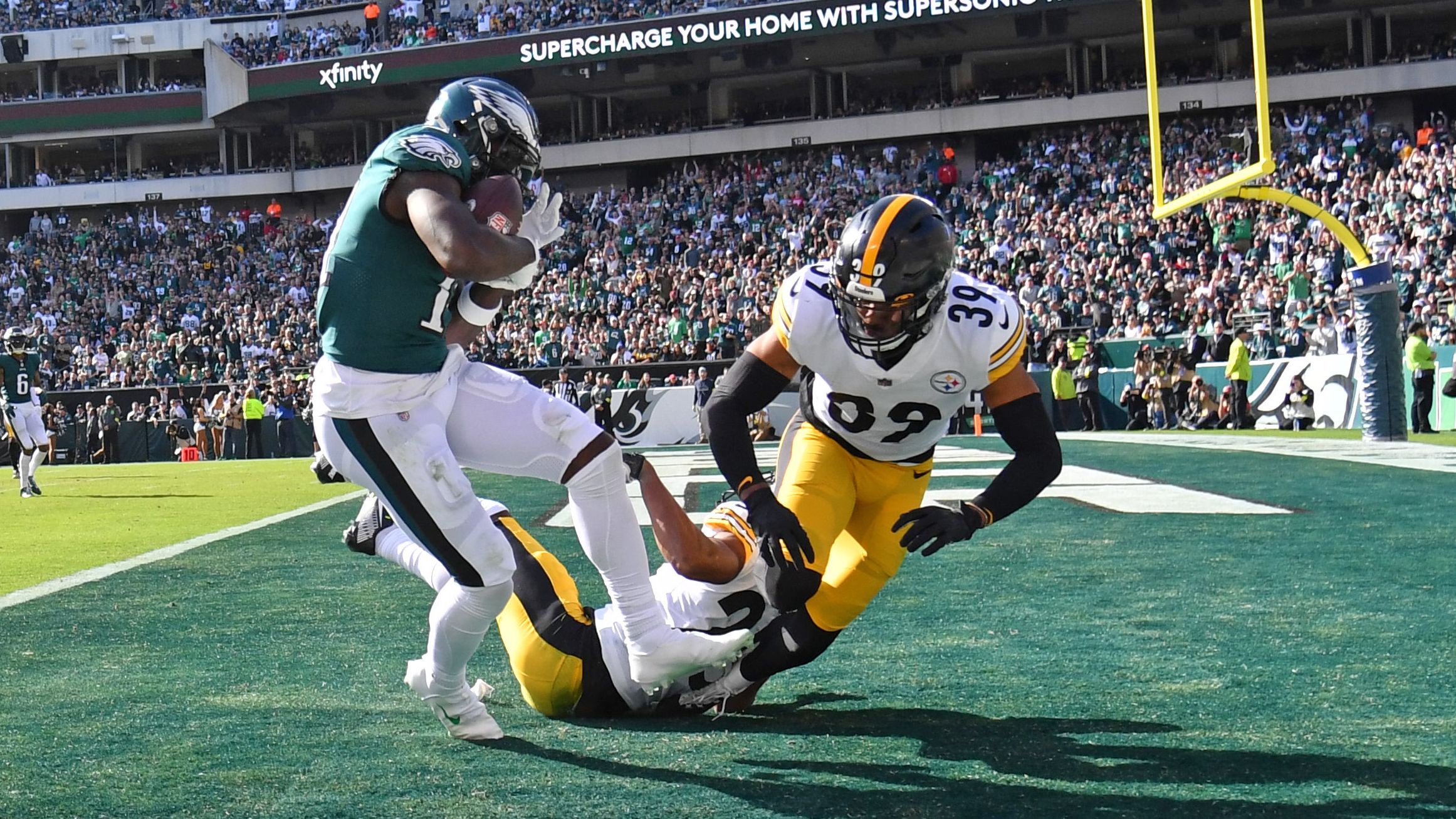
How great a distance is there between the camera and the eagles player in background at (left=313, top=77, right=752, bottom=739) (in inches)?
131

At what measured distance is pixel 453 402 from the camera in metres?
3.62

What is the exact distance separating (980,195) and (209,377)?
1728 cm

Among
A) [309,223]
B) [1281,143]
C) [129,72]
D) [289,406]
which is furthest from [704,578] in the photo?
[129,72]

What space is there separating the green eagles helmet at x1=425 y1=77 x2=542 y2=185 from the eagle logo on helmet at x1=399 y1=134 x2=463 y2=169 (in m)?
0.15

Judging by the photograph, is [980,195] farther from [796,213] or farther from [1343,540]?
[1343,540]

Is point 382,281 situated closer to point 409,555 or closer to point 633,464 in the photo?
point 633,464

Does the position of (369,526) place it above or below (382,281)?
below

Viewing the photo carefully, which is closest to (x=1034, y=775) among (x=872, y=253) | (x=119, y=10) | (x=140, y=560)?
(x=872, y=253)

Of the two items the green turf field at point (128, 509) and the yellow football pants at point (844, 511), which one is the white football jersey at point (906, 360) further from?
the green turf field at point (128, 509)

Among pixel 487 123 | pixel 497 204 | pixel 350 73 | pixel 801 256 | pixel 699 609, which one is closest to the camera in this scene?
pixel 497 204

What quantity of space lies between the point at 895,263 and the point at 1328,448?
11.0 meters

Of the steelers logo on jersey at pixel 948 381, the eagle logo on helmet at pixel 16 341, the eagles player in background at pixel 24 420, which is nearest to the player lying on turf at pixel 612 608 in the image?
the steelers logo on jersey at pixel 948 381

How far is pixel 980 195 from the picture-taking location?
3127 cm

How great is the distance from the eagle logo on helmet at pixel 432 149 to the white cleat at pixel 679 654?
1271 mm
